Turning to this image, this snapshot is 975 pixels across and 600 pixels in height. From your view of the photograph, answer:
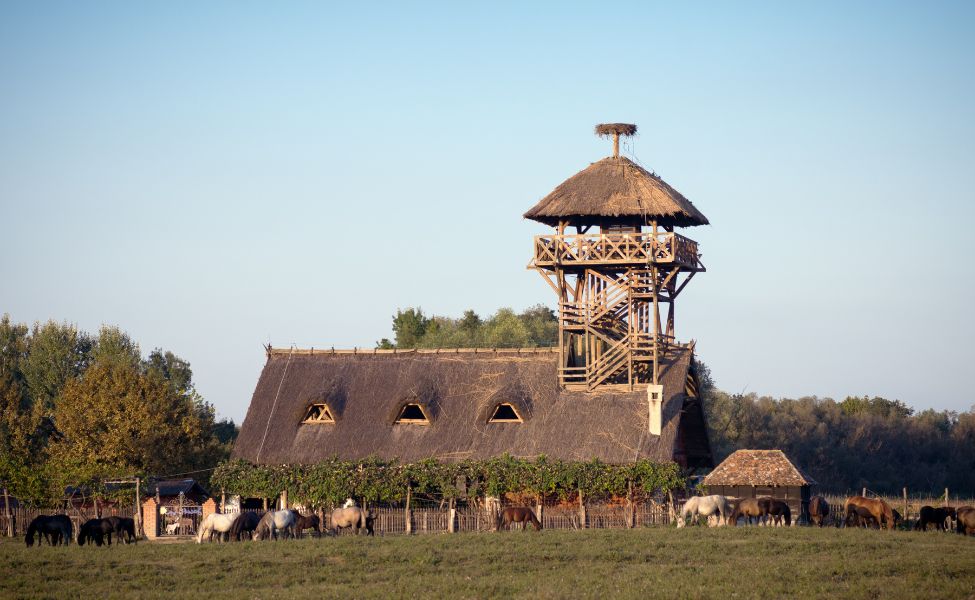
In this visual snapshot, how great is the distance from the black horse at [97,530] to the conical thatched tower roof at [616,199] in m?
17.1

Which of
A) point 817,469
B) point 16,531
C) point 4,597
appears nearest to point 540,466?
point 16,531

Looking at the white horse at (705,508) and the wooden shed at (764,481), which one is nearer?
the white horse at (705,508)

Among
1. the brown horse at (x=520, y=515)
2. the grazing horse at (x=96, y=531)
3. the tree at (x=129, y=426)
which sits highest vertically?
the tree at (x=129, y=426)

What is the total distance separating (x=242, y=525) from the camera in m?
40.2

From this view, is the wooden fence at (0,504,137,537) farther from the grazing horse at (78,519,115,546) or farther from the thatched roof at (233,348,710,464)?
the thatched roof at (233,348,710,464)

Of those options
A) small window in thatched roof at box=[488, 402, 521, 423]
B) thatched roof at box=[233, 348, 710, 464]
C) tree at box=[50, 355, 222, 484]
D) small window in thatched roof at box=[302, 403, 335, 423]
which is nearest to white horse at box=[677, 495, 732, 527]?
thatched roof at box=[233, 348, 710, 464]

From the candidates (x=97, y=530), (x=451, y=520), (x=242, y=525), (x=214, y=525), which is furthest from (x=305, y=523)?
(x=97, y=530)

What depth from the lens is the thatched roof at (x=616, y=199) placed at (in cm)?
4706

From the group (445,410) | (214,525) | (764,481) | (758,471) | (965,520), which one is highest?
(445,410)

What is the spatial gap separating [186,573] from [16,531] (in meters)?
13.0

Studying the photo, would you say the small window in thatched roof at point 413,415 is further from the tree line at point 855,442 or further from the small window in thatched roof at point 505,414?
the tree line at point 855,442

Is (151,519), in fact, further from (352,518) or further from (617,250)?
(617,250)

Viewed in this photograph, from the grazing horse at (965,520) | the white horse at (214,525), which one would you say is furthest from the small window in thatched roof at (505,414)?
the grazing horse at (965,520)

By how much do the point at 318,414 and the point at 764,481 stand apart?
1473 centimetres
